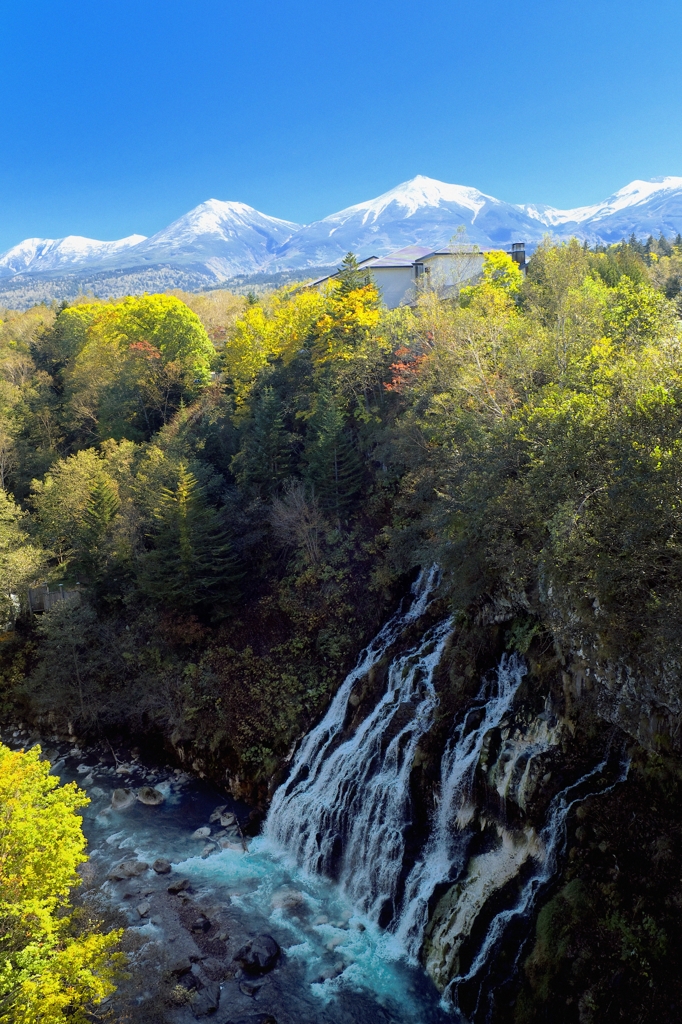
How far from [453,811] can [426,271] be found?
132 feet

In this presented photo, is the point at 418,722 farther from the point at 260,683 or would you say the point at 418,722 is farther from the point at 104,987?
the point at 104,987

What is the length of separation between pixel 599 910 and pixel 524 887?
209 cm

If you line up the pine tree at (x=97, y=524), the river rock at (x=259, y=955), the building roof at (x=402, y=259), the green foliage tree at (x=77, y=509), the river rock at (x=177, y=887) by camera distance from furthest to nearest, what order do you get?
the building roof at (x=402, y=259) → the green foliage tree at (x=77, y=509) → the pine tree at (x=97, y=524) → the river rock at (x=177, y=887) → the river rock at (x=259, y=955)

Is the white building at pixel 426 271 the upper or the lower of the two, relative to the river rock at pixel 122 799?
upper

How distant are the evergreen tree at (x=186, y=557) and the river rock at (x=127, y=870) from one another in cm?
1145

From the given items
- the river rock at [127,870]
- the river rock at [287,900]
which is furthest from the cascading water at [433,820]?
the river rock at [127,870]

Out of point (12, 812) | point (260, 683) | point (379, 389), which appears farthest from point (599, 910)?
point (379, 389)

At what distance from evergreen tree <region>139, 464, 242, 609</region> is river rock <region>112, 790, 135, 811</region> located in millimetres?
8640

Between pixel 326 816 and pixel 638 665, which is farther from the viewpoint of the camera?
pixel 326 816

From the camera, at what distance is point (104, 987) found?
1330 centimetres

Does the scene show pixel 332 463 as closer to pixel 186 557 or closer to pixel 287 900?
pixel 186 557

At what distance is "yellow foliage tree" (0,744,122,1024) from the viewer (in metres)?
12.5

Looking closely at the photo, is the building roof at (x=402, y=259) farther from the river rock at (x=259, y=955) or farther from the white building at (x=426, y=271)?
the river rock at (x=259, y=955)

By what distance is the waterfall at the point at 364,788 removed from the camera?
18.6 metres
